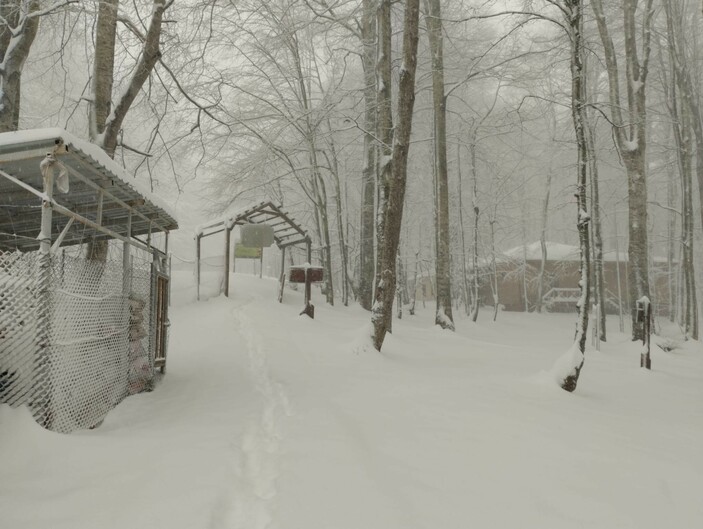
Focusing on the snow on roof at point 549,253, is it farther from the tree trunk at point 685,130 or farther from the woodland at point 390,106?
the tree trunk at point 685,130

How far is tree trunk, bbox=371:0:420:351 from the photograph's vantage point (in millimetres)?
8836

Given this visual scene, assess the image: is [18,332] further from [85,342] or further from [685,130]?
[685,130]

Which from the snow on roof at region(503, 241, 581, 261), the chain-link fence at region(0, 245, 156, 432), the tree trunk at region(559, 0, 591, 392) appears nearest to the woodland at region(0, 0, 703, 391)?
the tree trunk at region(559, 0, 591, 392)

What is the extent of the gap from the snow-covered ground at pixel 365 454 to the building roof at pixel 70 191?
2157mm

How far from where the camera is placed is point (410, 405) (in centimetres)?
577

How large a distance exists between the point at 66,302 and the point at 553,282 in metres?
29.6

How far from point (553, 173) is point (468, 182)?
4786 millimetres

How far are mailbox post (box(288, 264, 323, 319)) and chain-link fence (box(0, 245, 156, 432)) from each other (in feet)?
28.3

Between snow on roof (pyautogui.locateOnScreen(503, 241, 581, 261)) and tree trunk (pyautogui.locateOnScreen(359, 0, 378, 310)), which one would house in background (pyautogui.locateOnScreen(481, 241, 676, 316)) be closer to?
snow on roof (pyautogui.locateOnScreen(503, 241, 581, 261))

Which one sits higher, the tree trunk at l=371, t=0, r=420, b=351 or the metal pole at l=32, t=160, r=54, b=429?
the tree trunk at l=371, t=0, r=420, b=351

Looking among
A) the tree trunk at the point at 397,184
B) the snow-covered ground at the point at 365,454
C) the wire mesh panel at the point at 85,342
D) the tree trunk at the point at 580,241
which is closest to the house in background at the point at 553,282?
the tree trunk at the point at 397,184

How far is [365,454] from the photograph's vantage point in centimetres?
415

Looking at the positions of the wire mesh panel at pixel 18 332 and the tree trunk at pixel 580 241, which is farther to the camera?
the tree trunk at pixel 580 241

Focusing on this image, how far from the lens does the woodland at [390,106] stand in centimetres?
866
